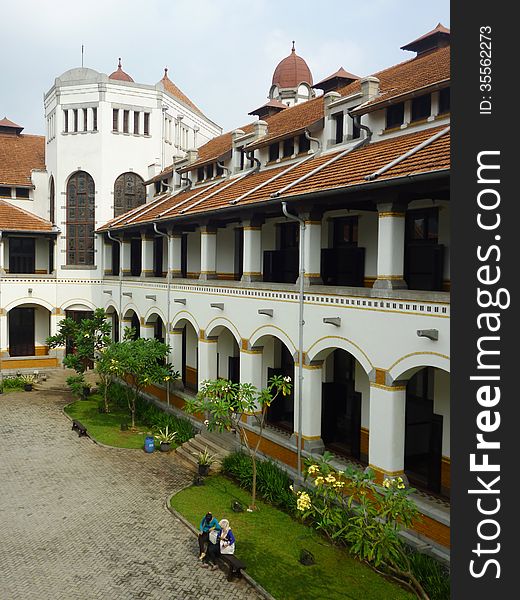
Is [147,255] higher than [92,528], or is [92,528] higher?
[147,255]

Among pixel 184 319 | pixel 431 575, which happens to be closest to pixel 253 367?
pixel 184 319

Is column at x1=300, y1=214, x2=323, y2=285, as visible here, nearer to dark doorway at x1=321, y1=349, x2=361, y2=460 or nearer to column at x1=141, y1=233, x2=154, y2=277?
dark doorway at x1=321, y1=349, x2=361, y2=460

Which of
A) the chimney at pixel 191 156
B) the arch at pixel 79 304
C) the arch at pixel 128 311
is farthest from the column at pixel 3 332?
the chimney at pixel 191 156

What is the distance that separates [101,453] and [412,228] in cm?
1296

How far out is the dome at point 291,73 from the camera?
4991cm

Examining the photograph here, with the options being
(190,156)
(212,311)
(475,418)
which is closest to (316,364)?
(212,311)

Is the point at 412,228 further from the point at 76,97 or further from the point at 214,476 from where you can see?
the point at 76,97

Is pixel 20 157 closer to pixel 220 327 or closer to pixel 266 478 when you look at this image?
pixel 220 327

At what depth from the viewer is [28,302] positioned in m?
35.1

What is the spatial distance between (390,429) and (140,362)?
39.2ft

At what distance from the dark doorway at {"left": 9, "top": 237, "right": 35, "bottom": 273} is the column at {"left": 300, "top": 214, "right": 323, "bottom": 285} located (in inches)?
949

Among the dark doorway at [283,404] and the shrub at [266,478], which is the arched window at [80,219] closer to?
the dark doorway at [283,404]

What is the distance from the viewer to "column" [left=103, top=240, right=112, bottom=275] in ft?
118

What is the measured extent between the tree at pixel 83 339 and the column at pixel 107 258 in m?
6.60
